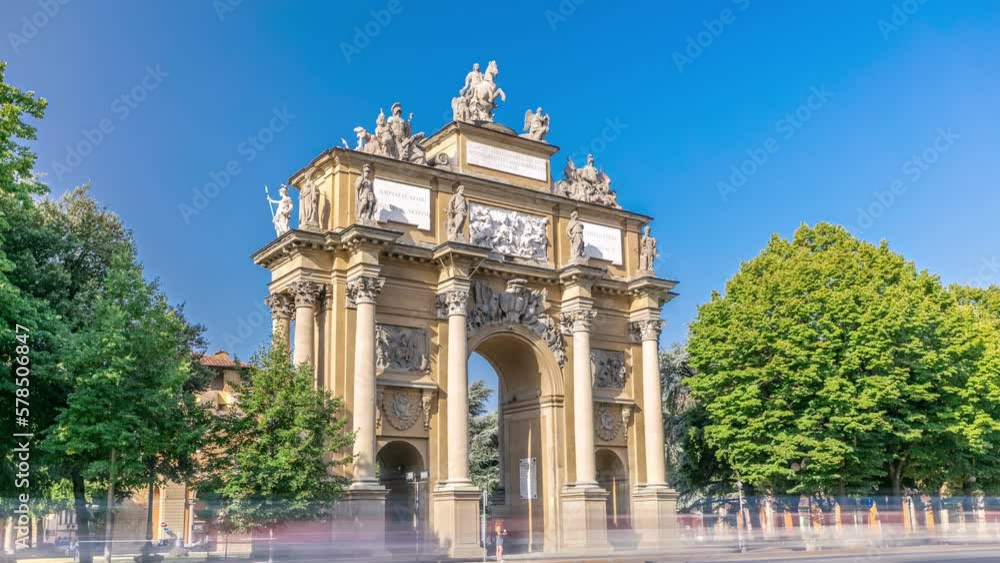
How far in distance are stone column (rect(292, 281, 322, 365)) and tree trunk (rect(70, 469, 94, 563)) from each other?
7.62 m

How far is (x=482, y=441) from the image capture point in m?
55.0

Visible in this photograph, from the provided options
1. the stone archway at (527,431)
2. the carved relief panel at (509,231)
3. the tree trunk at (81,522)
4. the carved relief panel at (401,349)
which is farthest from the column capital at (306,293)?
the tree trunk at (81,522)

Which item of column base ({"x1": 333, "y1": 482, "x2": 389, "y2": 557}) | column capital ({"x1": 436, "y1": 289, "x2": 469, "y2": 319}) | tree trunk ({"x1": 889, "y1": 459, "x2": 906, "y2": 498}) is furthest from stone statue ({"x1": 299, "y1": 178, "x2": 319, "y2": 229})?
tree trunk ({"x1": 889, "y1": 459, "x2": 906, "y2": 498})

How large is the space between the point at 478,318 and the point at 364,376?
587cm

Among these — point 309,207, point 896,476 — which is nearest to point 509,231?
point 309,207

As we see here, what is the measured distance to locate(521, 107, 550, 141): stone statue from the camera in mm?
38938

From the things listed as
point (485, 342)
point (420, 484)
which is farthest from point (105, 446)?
point (485, 342)

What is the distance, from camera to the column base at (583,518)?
34.8m

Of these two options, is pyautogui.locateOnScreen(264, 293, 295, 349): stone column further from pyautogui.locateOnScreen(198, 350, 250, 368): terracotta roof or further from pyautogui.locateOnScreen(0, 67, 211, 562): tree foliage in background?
pyautogui.locateOnScreen(198, 350, 250, 368): terracotta roof

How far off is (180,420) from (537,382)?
1426cm

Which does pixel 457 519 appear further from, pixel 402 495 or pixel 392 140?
pixel 392 140

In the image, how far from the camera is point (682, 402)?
5353cm

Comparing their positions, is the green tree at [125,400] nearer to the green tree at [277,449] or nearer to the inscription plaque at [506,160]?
the green tree at [277,449]

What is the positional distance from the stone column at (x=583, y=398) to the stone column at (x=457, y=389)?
5.11 m
